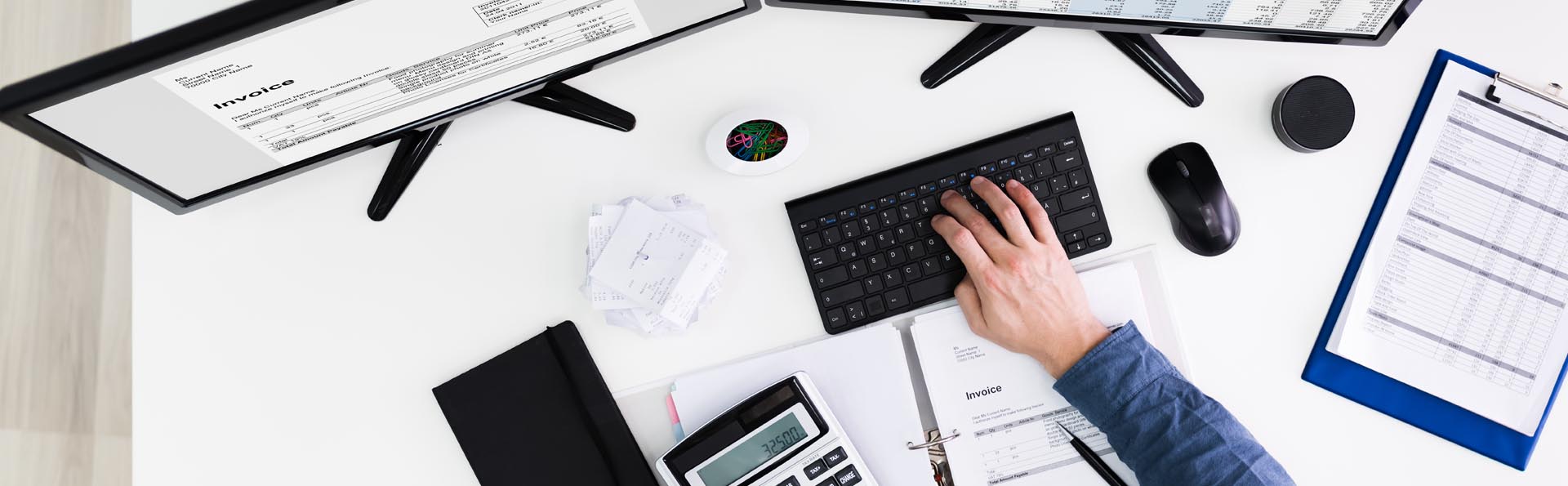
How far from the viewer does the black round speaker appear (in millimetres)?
886

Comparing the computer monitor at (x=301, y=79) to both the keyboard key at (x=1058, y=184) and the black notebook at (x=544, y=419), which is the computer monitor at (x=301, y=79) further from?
the keyboard key at (x=1058, y=184)

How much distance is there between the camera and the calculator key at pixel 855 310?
0.90 m

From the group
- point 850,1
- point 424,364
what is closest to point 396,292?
point 424,364

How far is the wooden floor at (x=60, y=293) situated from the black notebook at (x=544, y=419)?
97 cm

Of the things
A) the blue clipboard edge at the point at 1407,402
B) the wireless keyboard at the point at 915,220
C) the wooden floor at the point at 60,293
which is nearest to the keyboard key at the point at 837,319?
the wireless keyboard at the point at 915,220

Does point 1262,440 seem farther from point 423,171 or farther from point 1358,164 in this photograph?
point 423,171

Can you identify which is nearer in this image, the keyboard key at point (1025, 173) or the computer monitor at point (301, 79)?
the computer monitor at point (301, 79)

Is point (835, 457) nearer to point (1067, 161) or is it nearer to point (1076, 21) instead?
point (1067, 161)

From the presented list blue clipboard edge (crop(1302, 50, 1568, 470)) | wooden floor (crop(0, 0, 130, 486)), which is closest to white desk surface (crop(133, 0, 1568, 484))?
blue clipboard edge (crop(1302, 50, 1568, 470))

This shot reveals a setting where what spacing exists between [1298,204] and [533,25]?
0.84m

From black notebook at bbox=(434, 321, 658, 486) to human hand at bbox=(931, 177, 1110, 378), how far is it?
0.42 m

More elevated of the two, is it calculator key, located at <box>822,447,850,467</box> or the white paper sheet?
the white paper sheet

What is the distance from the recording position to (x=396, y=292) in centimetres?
94

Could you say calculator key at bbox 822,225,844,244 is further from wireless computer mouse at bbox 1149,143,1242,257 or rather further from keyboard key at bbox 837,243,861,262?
wireless computer mouse at bbox 1149,143,1242,257
